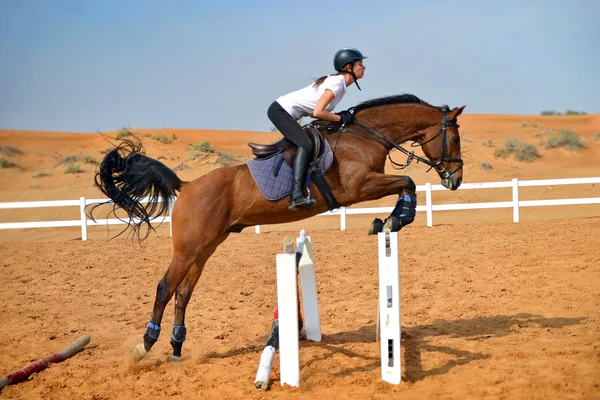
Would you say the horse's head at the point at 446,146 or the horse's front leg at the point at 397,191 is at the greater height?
the horse's head at the point at 446,146

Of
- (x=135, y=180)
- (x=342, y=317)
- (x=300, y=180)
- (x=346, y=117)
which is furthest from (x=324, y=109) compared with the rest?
(x=342, y=317)

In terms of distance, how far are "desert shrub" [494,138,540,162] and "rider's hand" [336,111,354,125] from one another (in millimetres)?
27359

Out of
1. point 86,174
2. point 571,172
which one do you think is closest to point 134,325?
point 86,174

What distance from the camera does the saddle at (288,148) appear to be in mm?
6824

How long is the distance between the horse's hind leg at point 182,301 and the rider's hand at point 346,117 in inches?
71.3

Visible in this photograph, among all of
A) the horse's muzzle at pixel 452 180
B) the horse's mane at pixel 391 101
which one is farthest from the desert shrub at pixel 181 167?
the horse's muzzle at pixel 452 180

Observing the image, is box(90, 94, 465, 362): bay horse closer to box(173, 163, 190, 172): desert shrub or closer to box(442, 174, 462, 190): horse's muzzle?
box(442, 174, 462, 190): horse's muzzle

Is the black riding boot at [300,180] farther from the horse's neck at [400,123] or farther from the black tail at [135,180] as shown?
the black tail at [135,180]

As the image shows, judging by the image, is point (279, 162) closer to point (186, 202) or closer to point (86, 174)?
point (186, 202)

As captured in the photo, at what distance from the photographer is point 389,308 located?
566 cm

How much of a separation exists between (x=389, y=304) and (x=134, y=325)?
15.0 ft

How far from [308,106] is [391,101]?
43.5 inches

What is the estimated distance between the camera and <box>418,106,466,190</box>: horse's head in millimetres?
7324

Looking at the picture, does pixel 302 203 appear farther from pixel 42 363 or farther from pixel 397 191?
pixel 42 363
